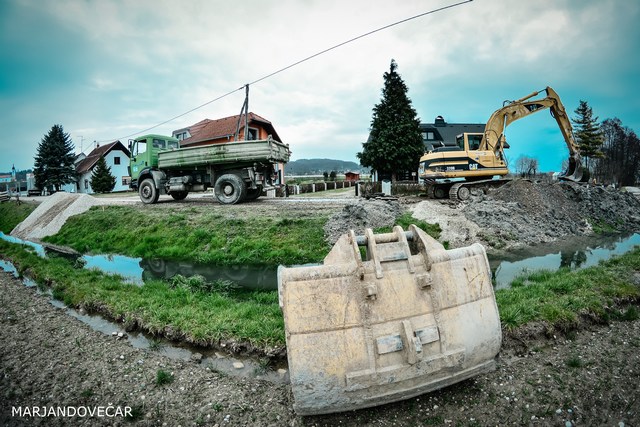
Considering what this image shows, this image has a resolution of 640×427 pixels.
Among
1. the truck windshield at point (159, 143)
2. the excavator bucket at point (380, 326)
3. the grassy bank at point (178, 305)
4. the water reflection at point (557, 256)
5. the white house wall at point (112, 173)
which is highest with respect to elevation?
the white house wall at point (112, 173)

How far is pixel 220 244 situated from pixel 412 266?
788cm

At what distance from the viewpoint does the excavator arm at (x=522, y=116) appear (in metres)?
16.0

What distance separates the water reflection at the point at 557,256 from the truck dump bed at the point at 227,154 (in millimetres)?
9373

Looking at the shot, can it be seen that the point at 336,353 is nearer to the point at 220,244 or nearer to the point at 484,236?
the point at 220,244

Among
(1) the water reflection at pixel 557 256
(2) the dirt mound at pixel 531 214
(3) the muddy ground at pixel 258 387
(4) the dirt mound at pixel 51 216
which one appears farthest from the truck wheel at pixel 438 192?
(4) the dirt mound at pixel 51 216

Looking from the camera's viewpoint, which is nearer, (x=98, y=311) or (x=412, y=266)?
(x=412, y=266)

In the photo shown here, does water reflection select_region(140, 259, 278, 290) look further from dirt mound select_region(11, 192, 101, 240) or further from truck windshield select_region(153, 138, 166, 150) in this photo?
truck windshield select_region(153, 138, 166, 150)

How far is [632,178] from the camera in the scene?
46.8m

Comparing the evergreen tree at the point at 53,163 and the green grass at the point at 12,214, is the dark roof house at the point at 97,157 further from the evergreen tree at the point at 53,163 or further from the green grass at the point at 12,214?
the green grass at the point at 12,214

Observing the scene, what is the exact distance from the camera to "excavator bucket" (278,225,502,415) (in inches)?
100

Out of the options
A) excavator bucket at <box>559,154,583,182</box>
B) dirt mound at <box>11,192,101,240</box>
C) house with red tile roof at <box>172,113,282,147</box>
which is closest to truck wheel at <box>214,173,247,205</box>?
dirt mound at <box>11,192,101,240</box>

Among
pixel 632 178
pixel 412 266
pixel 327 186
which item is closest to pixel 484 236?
pixel 412 266

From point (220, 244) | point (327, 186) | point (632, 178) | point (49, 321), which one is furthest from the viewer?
point (632, 178)

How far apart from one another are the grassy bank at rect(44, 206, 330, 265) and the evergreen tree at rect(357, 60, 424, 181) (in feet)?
68.3
